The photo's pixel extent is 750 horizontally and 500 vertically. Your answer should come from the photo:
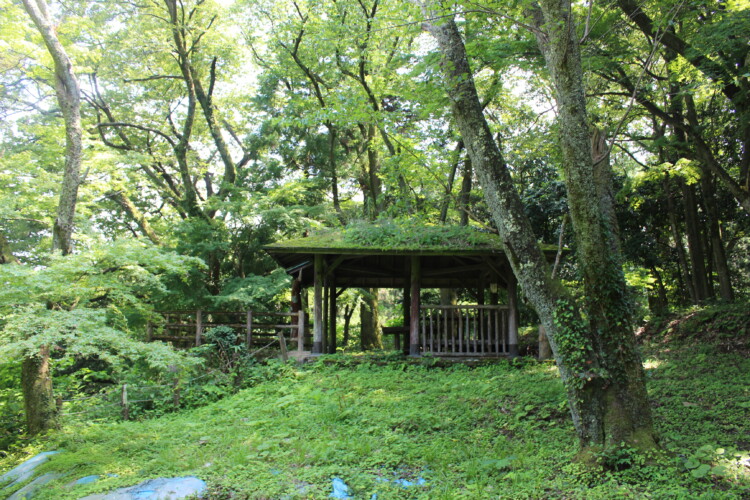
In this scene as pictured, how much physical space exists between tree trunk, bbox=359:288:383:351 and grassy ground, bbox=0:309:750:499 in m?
10.3

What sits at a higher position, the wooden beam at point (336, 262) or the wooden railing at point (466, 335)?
the wooden beam at point (336, 262)

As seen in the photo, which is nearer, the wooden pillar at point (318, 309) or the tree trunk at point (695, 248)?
the wooden pillar at point (318, 309)

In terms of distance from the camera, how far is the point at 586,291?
16.9ft

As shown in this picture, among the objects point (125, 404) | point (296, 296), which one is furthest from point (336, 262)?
point (125, 404)

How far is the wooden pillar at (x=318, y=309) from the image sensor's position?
11.7m

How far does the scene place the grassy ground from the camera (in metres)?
4.73

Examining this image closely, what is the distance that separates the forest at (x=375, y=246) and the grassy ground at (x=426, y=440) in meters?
0.05

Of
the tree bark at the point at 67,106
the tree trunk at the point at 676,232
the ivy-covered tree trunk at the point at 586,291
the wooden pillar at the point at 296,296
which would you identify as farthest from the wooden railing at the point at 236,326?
the tree trunk at the point at 676,232

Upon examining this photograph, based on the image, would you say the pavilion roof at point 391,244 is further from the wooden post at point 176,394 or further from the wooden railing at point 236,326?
the wooden post at point 176,394

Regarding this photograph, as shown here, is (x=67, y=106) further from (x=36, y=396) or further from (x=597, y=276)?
(x=597, y=276)

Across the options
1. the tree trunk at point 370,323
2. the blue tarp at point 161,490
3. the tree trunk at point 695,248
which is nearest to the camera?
the blue tarp at point 161,490

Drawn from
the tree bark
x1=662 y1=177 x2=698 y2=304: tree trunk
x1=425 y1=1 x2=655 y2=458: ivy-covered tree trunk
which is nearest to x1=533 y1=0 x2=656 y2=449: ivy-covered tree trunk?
x1=425 y1=1 x2=655 y2=458: ivy-covered tree trunk

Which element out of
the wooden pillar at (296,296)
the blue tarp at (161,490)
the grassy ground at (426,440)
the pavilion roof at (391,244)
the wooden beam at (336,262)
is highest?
the pavilion roof at (391,244)

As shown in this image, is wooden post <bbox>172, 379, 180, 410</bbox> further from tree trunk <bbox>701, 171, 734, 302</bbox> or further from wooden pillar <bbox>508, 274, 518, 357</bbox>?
tree trunk <bbox>701, 171, 734, 302</bbox>
